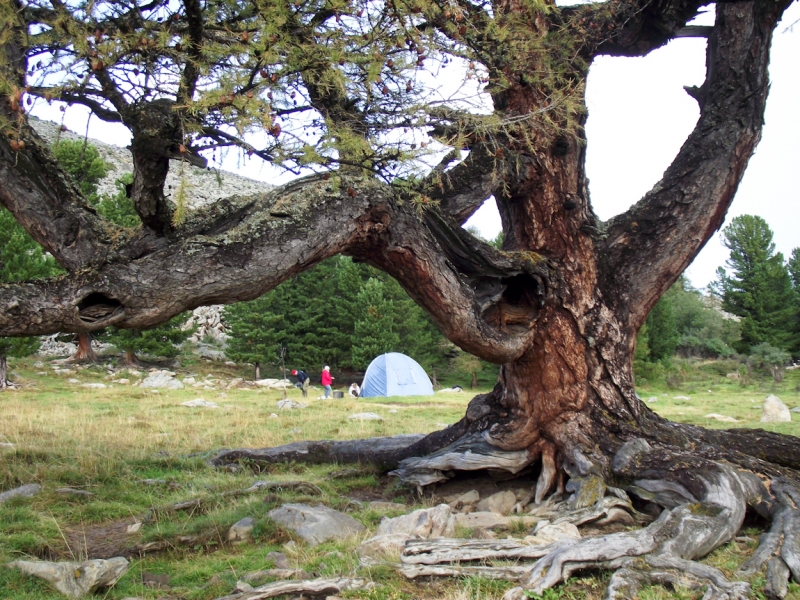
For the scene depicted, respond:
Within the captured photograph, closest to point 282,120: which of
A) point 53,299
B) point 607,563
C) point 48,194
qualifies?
point 53,299

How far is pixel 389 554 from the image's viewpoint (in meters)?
3.77

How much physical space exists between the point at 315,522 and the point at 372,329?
32.3 m

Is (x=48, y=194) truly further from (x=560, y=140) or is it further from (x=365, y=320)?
(x=365, y=320)

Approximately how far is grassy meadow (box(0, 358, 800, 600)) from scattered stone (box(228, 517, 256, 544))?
69mm

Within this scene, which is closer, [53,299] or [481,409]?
[53,299]

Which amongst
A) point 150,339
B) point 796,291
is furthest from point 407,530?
point 796,291

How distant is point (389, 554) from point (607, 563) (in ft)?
4.33

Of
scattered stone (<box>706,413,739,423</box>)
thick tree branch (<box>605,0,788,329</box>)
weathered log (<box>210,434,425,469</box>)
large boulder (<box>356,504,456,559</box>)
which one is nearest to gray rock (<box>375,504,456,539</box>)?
large boulder (<box>356,504,456,559</box>)

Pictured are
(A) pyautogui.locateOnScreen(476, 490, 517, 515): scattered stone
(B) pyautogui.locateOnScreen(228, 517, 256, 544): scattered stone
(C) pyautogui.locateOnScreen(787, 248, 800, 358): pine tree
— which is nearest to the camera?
(B) pyautogui.locateOnScreen(228, 517, 256, 544): scattered stone

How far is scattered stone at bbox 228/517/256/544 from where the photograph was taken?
448cm

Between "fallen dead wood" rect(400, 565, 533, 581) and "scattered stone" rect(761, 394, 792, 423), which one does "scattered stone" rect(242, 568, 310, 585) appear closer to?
"fallen dead wood" rect(400, 565, 533, 581)

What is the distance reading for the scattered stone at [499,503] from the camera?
5.84 meters

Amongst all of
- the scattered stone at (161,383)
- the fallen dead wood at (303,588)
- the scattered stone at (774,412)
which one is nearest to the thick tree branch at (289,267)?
the fallen dead wood at (303,588)

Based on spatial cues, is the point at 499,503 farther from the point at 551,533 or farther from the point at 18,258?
the point at 18,258
